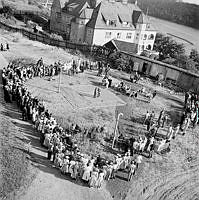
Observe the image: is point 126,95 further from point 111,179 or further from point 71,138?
point 111,179

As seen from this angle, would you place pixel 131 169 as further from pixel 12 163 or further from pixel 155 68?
pixel 155 68

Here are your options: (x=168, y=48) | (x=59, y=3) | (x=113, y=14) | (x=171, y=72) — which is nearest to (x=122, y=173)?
(x=171, y=72)

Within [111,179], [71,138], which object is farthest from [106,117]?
[111,179]

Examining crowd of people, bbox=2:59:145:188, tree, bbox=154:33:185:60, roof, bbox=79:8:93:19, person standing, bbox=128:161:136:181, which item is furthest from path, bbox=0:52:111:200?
tree, bbox=154:33:185:60

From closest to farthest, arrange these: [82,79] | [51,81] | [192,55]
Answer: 1. [51,81]
2. [82,79]
3. [192,55]

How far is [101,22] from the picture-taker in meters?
56.4

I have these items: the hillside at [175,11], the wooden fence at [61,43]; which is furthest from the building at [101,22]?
the hillside at [175,11]

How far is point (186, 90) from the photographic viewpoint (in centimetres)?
3703

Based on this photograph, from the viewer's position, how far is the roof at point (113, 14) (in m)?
56.3

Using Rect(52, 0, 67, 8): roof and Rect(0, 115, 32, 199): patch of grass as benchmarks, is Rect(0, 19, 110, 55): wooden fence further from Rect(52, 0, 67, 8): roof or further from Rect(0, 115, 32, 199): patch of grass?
Rect(0, 115, 32, 199): patch of grass

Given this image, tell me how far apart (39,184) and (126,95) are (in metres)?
17.3

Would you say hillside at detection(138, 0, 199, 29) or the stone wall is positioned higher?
hillside at detection(138, 0, 199, 29)

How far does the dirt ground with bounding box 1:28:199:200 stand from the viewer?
16344 mm

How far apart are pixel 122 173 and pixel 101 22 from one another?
140 ft
